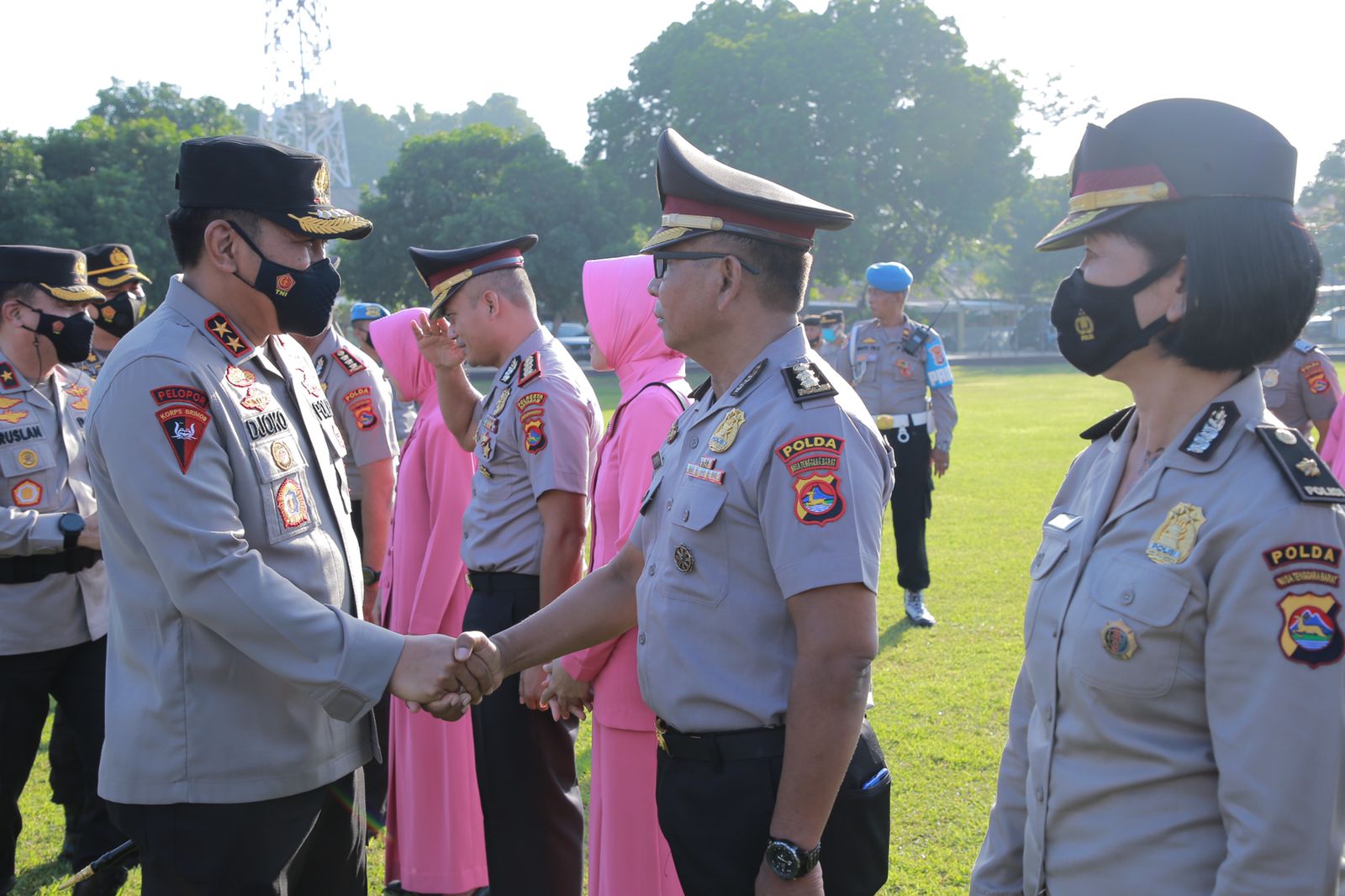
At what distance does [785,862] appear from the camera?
6.98 feet

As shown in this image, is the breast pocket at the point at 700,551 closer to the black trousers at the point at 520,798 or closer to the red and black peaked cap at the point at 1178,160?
the red and black peaked cap at the point at 1178,160

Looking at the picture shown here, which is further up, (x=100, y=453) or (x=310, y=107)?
(x=310, y=107)

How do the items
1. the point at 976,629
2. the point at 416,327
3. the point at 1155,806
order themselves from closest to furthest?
the point at 1155,806 → the point at 416,327 → the point at 976,629

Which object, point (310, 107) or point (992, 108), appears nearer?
point (992, 108)

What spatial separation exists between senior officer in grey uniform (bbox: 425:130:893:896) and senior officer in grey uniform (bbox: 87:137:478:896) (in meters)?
A: 0.79

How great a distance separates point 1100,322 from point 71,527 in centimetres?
386

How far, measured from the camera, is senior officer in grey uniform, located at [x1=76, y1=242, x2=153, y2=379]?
6.14 m

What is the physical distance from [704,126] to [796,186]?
4576 mm

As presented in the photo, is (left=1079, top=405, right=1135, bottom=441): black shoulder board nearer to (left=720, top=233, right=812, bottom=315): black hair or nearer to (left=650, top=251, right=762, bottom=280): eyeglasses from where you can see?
(left=720, top=233, right=812, bottom=315): black hair

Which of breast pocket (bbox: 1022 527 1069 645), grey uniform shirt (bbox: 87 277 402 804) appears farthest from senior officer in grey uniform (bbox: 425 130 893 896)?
grey uniform shirt (bbox: 87 277 402 804)

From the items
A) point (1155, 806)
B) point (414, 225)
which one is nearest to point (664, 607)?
point (1155, 806)

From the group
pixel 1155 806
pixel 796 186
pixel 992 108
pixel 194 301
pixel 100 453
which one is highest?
pixel 992 108

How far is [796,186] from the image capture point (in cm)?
4278

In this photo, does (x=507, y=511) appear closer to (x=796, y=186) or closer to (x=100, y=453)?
(x=100, y=453)
